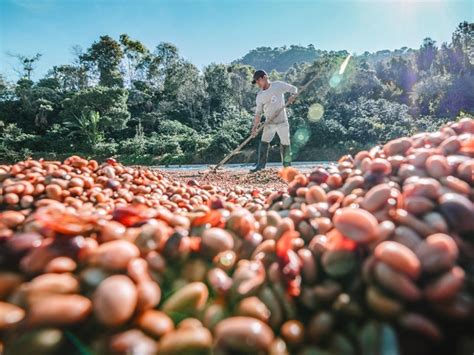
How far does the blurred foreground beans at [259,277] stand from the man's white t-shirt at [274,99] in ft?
13.9

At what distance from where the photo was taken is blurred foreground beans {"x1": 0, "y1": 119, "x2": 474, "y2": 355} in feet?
2.57

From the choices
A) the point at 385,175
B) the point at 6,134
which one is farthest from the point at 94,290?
the point at 6,134

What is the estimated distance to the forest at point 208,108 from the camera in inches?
486

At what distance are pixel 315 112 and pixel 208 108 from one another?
463 inches

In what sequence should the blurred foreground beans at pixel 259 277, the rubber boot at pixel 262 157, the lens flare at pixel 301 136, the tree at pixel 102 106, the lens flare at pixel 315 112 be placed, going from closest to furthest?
the blurred foreground beans at pixel 259 277 → the rubber boot at pixel 262 157 → the lens flare at pixel 301 136 → the lens flare at pixel 315 112 → the tree at pixel 102 106

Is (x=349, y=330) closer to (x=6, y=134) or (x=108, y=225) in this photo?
(x=108, y=225)

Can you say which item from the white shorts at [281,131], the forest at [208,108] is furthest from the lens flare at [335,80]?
the white shorts at [281,131]

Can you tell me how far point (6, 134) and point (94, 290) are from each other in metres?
20.3

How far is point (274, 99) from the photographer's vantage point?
18.0 ft

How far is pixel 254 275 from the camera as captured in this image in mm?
957

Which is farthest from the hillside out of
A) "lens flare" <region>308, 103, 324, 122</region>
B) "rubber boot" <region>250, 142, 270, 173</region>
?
"rubber boot" <region>250, 142, 270, 173</region>

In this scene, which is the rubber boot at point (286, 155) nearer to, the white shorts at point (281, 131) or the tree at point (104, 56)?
the white shorts at point (281, 131)

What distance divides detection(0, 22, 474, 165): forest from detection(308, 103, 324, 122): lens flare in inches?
4.1

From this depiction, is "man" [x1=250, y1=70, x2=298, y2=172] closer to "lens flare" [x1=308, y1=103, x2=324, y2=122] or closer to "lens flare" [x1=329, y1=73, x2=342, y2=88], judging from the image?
"lens flare" [x1=308, y1=103, x2=324, y2=122]
